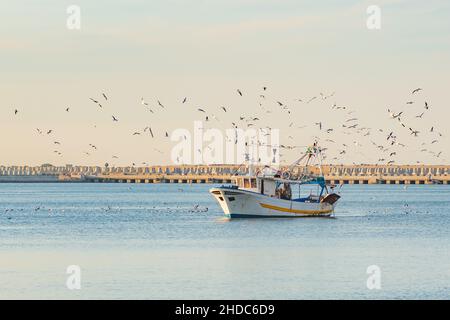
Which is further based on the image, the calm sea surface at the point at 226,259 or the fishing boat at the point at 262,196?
the fishing boat at the point at 262,196

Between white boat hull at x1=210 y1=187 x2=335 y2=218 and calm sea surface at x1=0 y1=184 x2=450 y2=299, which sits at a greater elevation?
white boat hull at x1=210 y1=187 x2=335 y2=218

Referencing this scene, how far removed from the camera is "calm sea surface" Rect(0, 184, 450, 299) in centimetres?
5184

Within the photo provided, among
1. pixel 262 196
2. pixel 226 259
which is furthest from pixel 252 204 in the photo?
pixel 226 259

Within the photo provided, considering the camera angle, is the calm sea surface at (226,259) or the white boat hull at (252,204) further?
the white boat hull at (252,204)

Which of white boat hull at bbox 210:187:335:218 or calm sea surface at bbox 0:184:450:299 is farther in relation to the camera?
white boat hull at bbox 210:187:335:218

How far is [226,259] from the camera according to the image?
66250 mm

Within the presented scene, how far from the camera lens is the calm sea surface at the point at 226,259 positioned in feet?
170

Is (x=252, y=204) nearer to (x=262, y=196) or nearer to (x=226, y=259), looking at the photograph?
(x=262, y=196)

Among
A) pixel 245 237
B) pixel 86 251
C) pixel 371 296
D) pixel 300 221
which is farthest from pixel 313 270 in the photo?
pixel 300 221

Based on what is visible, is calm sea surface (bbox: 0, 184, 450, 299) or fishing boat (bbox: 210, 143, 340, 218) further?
fishing boat (bbox: 210, 143, 340, 218)

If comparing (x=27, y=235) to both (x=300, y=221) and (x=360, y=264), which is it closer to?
(x=300, y=221)

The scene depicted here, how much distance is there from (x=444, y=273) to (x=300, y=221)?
42.8 metres

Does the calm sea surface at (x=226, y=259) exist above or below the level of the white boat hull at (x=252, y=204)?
below
